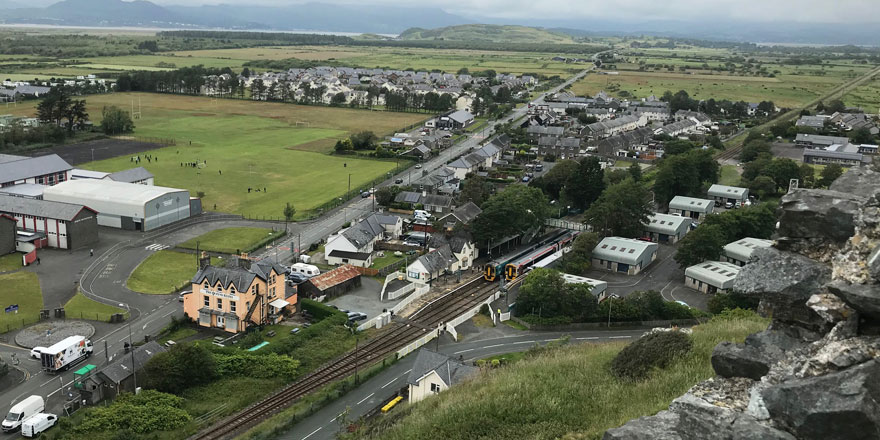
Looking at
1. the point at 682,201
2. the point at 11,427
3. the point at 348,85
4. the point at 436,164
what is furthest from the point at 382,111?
the point at 11,427

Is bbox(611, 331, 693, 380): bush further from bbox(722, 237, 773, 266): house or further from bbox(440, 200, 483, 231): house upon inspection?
bbox(440, 200, 483, 231): house

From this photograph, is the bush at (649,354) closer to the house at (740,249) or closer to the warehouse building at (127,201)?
the house at (740,249)

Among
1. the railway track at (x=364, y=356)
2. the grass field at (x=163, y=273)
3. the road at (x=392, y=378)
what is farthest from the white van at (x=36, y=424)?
the grass field at (x=163, y=273)

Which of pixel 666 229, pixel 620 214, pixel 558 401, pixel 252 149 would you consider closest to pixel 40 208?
pixel 252 149

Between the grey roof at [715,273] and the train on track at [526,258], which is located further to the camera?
the train on track at [526,258]

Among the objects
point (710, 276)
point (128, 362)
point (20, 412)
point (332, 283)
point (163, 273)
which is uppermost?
point (710, 276)

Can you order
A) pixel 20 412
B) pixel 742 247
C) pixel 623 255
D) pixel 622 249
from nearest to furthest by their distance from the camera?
pixel 20 412 < pixel 742 247 < pixel 623 255 < pixel 622 249

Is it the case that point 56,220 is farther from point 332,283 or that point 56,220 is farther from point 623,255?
point 623,255

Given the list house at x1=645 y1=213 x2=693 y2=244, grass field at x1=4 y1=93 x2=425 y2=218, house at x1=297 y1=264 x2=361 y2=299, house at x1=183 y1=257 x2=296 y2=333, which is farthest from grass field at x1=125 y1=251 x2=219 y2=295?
house at x1=645 y1=213 x2=693 y2=244
